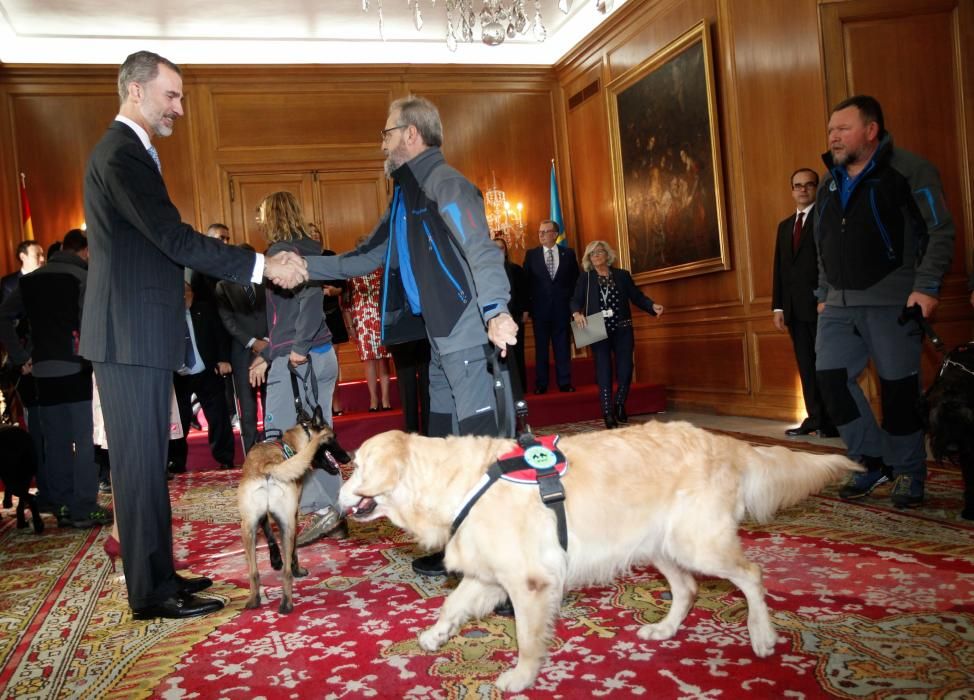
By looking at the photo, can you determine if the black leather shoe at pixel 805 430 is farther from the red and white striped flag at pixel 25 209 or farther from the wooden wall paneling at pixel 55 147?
the red and white striped flag at pixel 25 209

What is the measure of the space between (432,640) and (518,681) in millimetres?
417

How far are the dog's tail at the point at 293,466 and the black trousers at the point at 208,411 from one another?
4010 mm

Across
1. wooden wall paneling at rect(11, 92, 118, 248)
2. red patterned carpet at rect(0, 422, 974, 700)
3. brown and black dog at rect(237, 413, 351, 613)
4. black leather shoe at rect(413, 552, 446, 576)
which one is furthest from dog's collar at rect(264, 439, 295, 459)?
wooden wall paneling at rect(11, 92, 118, 248)

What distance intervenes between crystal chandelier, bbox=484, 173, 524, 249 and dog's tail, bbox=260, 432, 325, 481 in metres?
8.71

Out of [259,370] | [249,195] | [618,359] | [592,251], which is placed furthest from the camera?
[249,195]

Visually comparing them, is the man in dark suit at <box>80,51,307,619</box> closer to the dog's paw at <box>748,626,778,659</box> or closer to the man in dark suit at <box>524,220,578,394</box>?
the dog's paw at <box>748,626,778,659</box>

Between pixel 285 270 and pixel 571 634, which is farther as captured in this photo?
pixel 285 270

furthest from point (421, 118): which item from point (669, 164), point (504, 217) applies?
point (504, 217)

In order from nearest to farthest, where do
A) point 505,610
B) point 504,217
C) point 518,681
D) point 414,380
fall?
point 518,681 → point 505,610 → point 414,380 → point 504,217

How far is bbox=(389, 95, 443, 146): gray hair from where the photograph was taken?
3.22 meters

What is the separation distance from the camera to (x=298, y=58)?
438 inches

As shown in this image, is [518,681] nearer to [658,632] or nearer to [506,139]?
[658,632]

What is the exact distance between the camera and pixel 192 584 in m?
3.31

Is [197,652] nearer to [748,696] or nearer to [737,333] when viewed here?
[748,696]
